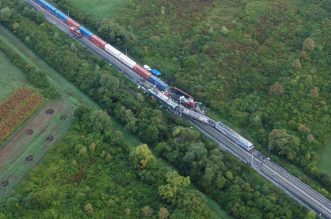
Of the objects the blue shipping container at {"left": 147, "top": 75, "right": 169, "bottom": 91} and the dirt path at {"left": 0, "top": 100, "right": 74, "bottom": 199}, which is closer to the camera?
the dirt path at {"left": 0, "top": 100, "right": 74, "bottom": 199}

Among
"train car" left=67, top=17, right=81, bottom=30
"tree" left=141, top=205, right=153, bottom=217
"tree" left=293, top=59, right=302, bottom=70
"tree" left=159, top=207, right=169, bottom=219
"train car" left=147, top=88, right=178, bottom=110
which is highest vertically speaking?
"tree" left=293, top=59, right=302, bottom=70

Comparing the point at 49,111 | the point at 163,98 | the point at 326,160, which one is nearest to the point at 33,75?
the point at 49,111

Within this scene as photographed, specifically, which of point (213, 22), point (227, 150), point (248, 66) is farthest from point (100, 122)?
point (213, 22)

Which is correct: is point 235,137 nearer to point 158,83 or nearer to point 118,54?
point 158,83

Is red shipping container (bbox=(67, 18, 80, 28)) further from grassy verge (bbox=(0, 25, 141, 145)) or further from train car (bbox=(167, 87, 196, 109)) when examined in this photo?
train car (bbox=(167, 87, 196, 109))

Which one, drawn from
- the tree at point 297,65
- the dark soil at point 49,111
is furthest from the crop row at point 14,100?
the tree at point 297,65

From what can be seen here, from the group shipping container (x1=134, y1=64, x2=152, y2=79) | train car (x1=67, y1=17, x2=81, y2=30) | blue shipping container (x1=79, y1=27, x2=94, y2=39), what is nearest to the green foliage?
blue shipping container (x1=79, y1=27, x2=94, y2=39)
